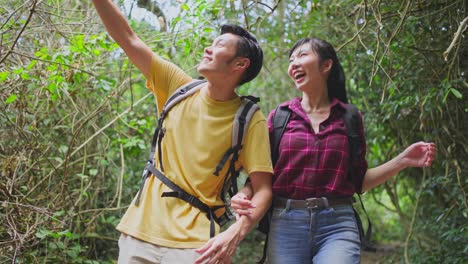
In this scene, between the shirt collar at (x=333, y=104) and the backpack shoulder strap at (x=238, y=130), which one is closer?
the backpack shoulder strap at (x=238, y=130)

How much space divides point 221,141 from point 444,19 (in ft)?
7.85

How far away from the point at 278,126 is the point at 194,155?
1.99 ft

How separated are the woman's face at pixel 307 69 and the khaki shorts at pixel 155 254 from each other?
1.13 m

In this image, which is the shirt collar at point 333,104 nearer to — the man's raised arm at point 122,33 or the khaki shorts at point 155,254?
the man's raised arm at point 122,33

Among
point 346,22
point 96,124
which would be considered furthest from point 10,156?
point 346,22

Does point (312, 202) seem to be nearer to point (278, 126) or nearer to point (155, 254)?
point (278, 126)

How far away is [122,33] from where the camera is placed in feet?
7.61

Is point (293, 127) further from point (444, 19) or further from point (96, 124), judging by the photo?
point (96, 124)

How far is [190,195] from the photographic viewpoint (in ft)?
7.59

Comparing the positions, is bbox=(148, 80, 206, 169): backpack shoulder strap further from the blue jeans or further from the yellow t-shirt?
the blue jeans

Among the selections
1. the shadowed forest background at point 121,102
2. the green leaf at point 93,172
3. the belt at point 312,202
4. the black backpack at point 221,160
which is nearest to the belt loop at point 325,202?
the belt at point 312,202

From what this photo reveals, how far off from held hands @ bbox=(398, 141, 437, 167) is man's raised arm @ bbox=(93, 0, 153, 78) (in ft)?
4.69

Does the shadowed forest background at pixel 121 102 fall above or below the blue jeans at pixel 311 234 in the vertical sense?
above

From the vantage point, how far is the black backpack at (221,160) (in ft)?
7.59
